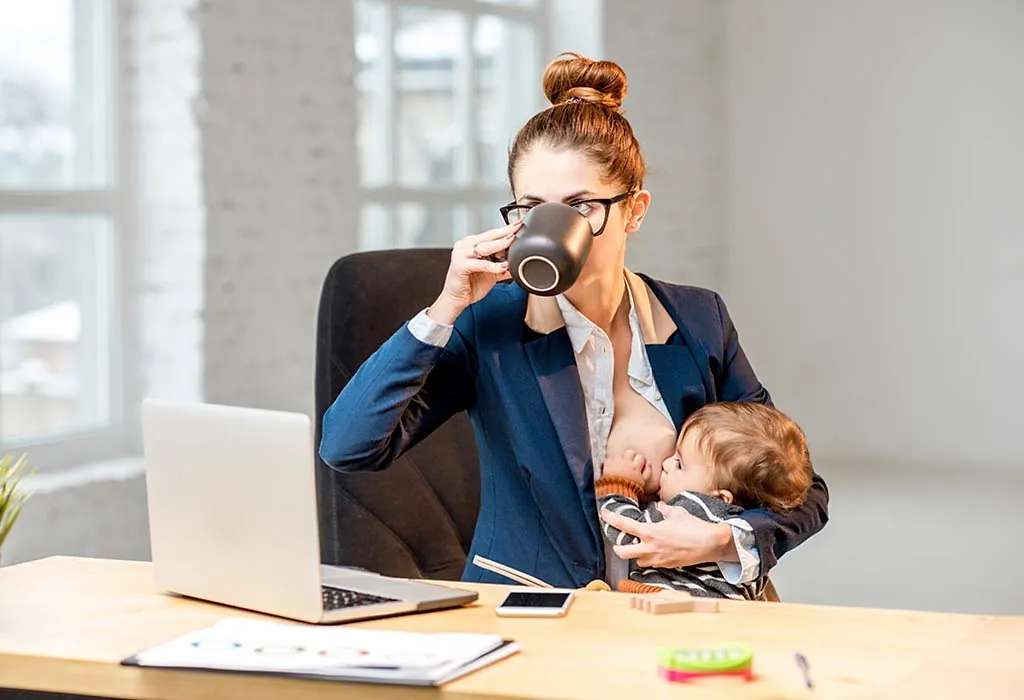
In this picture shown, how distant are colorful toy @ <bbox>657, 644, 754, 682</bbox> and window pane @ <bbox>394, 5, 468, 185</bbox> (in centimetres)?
424

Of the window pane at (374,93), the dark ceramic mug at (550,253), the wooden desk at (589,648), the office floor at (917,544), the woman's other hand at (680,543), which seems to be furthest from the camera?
the window pane at (374,93)

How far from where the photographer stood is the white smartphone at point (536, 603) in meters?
1.53

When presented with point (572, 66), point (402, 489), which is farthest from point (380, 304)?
point (572, 66)

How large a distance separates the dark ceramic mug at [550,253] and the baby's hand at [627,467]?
510mm

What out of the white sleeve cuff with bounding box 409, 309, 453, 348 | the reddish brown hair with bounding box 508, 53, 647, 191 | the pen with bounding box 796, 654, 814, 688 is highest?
the reddish brown hair with bounding box 508, 53, 647, 191

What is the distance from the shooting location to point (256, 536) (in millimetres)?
1504

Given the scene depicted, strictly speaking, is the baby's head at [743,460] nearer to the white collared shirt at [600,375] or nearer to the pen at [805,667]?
the white collared shirt at [600,375]

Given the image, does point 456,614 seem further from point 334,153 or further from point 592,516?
point 334,153

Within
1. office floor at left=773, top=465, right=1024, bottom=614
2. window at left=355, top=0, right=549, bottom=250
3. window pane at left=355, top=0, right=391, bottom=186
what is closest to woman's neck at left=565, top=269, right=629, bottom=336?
window at left=355, top=0, right=549, bottom=250

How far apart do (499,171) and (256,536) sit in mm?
4568

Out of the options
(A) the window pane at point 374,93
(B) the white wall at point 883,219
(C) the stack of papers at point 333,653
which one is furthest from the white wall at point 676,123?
(C) the stack of papers at point 333,653

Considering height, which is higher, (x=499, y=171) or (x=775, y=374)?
(x=499, y=171)

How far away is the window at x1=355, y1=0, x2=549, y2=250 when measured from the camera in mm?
5250

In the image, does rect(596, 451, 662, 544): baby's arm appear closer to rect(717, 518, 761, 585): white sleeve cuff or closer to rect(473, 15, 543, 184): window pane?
rect(717, 518, 761, 585): white sleeve cuff
